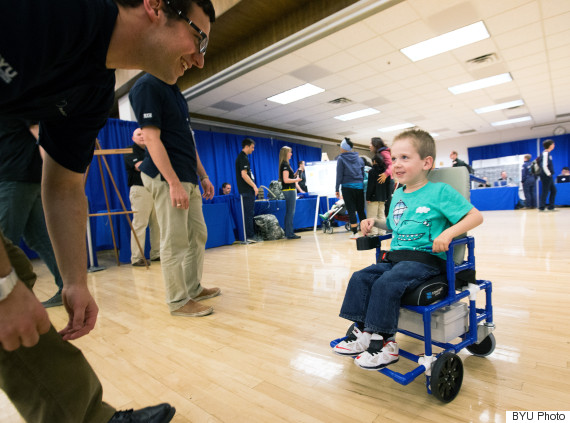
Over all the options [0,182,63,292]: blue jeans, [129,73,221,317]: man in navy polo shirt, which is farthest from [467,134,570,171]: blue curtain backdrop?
[0,182,63,292]: blue jeans

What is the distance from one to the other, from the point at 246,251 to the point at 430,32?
4066 millimetres

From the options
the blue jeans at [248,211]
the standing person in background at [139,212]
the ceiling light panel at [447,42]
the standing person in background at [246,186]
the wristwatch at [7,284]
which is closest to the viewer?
the wristwatch at [7,284]

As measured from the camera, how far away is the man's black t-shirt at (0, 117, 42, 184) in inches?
70.8

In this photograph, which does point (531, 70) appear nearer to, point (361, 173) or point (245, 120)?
point (361, 173)

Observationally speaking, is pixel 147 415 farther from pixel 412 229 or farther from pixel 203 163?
pixel 203 163

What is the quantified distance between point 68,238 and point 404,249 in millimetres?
1076

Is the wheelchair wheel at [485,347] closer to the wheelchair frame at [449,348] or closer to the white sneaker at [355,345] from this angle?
the wheelchair frame at [449,348]

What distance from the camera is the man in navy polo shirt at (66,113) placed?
450mm

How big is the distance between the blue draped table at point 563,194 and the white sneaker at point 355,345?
1119 centimetres

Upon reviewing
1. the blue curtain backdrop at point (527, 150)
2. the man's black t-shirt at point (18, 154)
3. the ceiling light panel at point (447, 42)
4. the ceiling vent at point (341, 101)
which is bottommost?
the man's black t-shirt at point (18, 154)

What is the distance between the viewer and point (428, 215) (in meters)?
1.18

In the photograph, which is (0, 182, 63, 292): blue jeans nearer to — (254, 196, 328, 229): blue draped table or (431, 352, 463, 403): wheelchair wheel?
(431, 352, 463, 403): wheelchair wheel

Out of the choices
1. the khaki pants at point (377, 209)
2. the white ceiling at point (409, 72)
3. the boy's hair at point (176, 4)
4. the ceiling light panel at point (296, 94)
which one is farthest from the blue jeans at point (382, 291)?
the ceiling light panel at point (296, 94)

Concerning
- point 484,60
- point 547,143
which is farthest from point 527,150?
point 484,60
